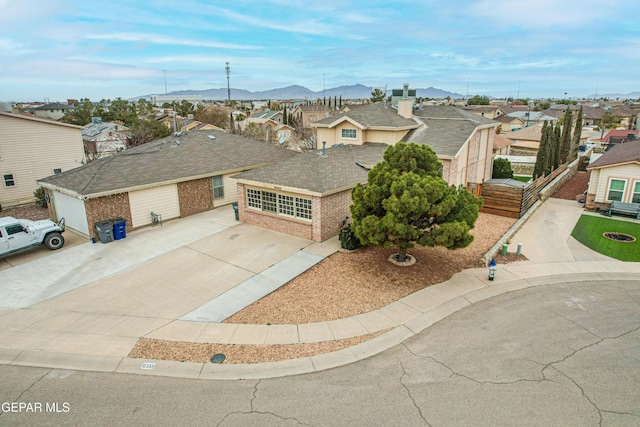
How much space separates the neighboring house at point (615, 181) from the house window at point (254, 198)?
20515 mm

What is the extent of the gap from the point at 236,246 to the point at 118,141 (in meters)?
28.5

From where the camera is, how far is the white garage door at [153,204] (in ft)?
Result: 62.7

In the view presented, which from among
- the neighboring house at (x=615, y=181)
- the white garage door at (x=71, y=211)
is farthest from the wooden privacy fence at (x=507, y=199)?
the white garage door at (x=71, y=211)

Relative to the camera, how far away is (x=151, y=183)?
19.3 meters

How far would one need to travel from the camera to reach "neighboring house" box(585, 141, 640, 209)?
21.6 metres

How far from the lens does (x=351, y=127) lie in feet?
86.2

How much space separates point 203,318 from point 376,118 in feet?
65.2

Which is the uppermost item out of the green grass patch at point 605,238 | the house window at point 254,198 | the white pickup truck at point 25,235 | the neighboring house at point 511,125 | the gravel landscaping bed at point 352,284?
the neighboring house at point 511,125

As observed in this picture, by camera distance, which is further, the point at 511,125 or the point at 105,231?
the point at 511,125

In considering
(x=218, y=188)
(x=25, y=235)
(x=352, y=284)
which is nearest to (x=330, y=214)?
(x=352, y=284)

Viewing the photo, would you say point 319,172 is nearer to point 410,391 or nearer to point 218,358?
point 218,358

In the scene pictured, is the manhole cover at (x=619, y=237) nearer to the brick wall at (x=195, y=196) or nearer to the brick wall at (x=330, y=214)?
the brick wall at (x=330, y=214)

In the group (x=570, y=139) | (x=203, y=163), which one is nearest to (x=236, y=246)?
(x=203, y=163)

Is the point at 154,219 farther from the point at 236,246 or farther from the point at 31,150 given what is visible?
the point at 31,150
